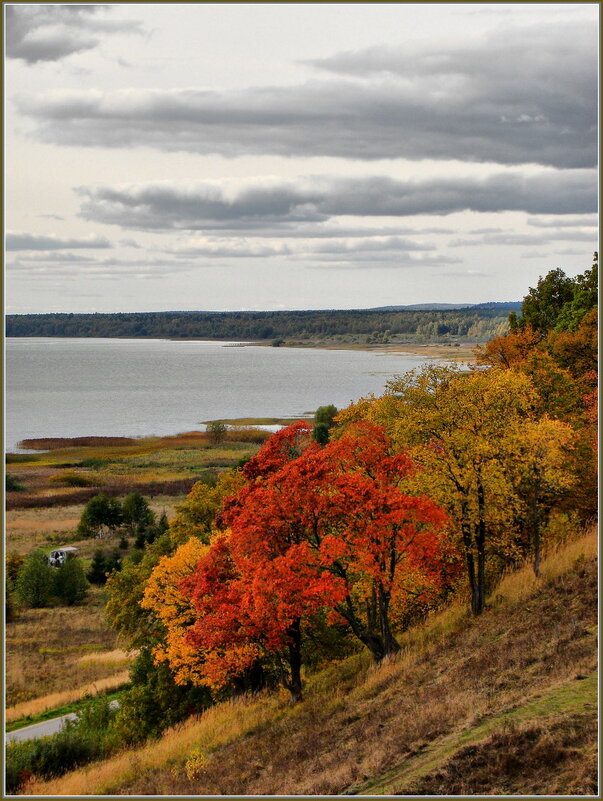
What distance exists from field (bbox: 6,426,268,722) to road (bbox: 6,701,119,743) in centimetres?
209

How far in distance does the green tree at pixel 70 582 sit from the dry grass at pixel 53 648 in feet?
3.71

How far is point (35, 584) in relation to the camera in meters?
65.5

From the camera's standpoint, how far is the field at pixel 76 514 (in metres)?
45.4

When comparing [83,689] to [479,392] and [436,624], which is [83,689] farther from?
[479,392]

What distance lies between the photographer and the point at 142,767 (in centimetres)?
2545

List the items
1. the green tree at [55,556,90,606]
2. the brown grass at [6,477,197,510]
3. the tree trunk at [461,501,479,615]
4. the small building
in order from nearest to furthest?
1. the tree trunk at [461,501,479,615]
2. the green tree at [55,556,90,606]
3. the small building
4. the brown grass at [6,477,197,510]

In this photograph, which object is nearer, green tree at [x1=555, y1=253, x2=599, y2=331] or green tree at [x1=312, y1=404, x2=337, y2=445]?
green tree at [x1=555, y1=253, x2=599, y2=331]

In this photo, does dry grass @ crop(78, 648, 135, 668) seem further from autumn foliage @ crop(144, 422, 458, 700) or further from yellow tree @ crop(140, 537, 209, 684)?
autumn foliage @ crop(144, 422, 458, 700)

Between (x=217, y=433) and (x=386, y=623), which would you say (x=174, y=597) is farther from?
(x=217, y=433)

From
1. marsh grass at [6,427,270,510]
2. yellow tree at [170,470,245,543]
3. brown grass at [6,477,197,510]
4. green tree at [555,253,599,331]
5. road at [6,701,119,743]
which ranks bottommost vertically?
road at [6,701,119,743]

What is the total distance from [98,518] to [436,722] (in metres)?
69.4

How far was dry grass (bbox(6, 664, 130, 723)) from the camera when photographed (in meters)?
39.1

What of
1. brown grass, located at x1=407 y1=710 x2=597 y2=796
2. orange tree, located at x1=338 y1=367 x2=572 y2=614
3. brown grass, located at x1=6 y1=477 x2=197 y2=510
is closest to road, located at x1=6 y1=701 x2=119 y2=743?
orange tree, located at x1=338 y1=367 x2=572 y2=614

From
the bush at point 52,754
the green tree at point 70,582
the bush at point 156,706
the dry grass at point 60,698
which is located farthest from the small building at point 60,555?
the bush at point 52,754
